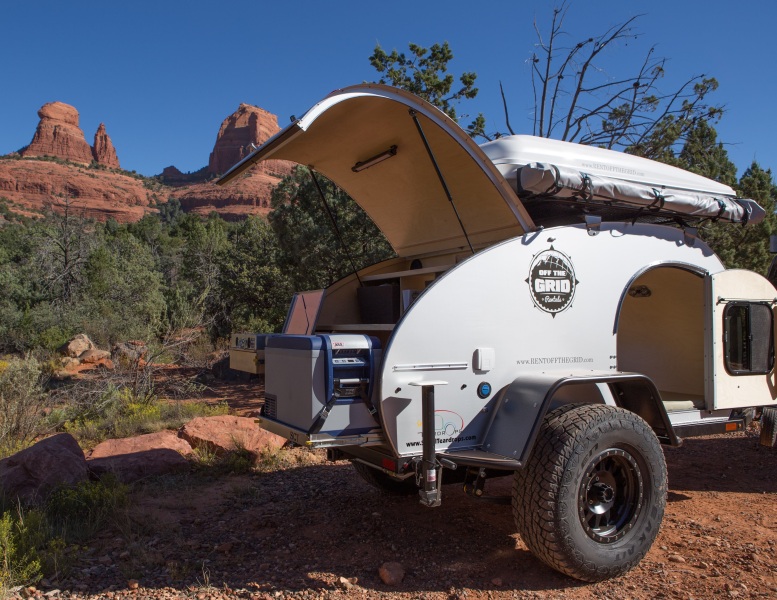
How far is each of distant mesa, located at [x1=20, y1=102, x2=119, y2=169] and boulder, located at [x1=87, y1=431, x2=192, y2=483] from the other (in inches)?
5008

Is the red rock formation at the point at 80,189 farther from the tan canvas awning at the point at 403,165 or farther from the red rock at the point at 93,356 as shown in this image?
the tan canvas awning at the point at 403,165

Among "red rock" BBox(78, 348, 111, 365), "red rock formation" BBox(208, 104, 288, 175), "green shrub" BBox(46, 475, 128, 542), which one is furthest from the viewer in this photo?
"red rock formation" BBox(208, 104, 288, 175)

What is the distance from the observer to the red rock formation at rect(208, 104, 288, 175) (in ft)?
391

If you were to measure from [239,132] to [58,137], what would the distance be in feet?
116

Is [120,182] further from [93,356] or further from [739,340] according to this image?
[739,340]

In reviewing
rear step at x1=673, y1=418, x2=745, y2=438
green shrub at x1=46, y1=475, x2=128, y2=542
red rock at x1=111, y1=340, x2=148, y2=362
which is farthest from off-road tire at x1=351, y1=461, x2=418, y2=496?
red rock at x1=111, y1=340, x2=148, y2=362

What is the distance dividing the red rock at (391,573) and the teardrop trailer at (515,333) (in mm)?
616

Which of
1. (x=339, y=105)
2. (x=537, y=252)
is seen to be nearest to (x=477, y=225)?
(x=537, y=252)

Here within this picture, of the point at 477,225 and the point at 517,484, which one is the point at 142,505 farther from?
the point at 477,225

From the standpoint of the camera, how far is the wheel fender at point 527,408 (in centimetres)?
379

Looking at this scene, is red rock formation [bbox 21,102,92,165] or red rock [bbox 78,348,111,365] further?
red rock formation [bbox 21,102,92,165]

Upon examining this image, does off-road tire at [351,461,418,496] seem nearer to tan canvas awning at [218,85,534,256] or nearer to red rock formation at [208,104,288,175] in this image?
tan canvas awning at [218,85,534,256]

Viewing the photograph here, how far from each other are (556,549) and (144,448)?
4.82 metres

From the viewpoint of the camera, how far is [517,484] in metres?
3.91
